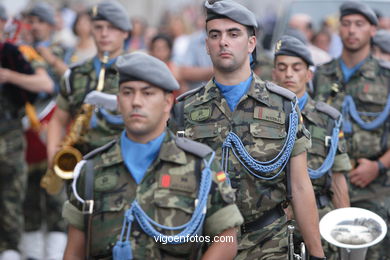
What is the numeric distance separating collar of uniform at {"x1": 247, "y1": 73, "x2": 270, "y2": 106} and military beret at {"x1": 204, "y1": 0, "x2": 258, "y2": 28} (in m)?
0.38

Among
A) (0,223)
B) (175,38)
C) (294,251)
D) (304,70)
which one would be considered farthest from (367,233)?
(175,38)

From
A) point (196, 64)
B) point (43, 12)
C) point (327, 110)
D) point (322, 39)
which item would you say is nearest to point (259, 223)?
point (327, 110)

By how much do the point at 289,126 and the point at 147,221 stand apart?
5.22 ft

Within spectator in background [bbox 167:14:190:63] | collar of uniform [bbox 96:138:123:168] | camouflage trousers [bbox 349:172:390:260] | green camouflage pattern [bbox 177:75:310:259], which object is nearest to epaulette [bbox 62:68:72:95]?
green camouflage pattern [bbox 177:75:310:259]

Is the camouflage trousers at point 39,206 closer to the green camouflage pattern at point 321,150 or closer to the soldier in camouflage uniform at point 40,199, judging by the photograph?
the soldier in camouflage uniform at point 40,199

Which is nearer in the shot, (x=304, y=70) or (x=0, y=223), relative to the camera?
(x=304, y=70)

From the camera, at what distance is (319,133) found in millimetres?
7723

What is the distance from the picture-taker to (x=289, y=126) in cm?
643

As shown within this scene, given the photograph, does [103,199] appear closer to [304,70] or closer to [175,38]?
[304,70]

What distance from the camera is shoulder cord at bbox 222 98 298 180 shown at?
6.36 m

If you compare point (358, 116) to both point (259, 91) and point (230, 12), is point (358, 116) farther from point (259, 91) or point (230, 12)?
point (230, 12)

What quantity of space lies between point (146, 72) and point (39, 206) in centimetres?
577

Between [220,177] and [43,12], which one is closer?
[220,177]

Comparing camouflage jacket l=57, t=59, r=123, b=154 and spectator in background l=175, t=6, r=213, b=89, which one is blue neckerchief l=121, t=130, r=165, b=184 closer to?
camouflage jacket l=57, t=59, r=123, b=154
